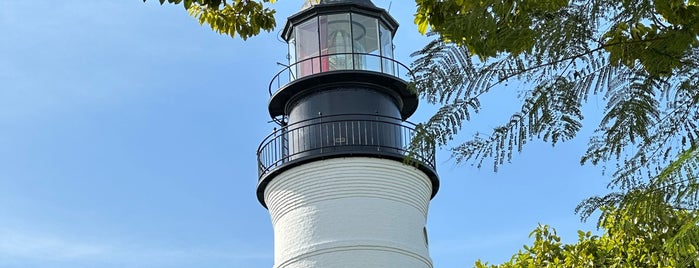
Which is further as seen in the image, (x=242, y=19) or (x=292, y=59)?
(x=292, y=59)

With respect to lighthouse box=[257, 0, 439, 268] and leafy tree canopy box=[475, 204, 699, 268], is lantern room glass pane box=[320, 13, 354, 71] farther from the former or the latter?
leafy tree canopy box=[475, 204, 699, 268]

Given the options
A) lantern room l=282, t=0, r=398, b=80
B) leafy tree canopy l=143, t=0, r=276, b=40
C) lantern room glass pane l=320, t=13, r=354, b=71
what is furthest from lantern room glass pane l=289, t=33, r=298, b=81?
leafy tree canopy l=143, t=0, r=276, b=40

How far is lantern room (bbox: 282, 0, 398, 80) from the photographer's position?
21562 millimetres

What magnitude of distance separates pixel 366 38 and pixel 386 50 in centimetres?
43

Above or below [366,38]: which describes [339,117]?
below

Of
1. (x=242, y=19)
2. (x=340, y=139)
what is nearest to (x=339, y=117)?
(x=340, y=139)

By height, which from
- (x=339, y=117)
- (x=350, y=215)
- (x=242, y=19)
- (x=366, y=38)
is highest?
(x=366, y=38)

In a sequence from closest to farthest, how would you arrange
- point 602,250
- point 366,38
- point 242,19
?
point 242,19
point 602,250
point 366,38

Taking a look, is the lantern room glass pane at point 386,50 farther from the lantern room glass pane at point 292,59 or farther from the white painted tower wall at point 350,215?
the white painted tower wall at point 350,215

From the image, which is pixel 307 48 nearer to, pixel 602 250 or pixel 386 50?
pixel 386 50

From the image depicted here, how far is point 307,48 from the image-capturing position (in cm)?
2189

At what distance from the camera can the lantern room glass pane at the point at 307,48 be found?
70.8 feet

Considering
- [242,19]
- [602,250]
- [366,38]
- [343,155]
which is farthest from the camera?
[366,38]

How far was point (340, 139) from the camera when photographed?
20.7 meters
